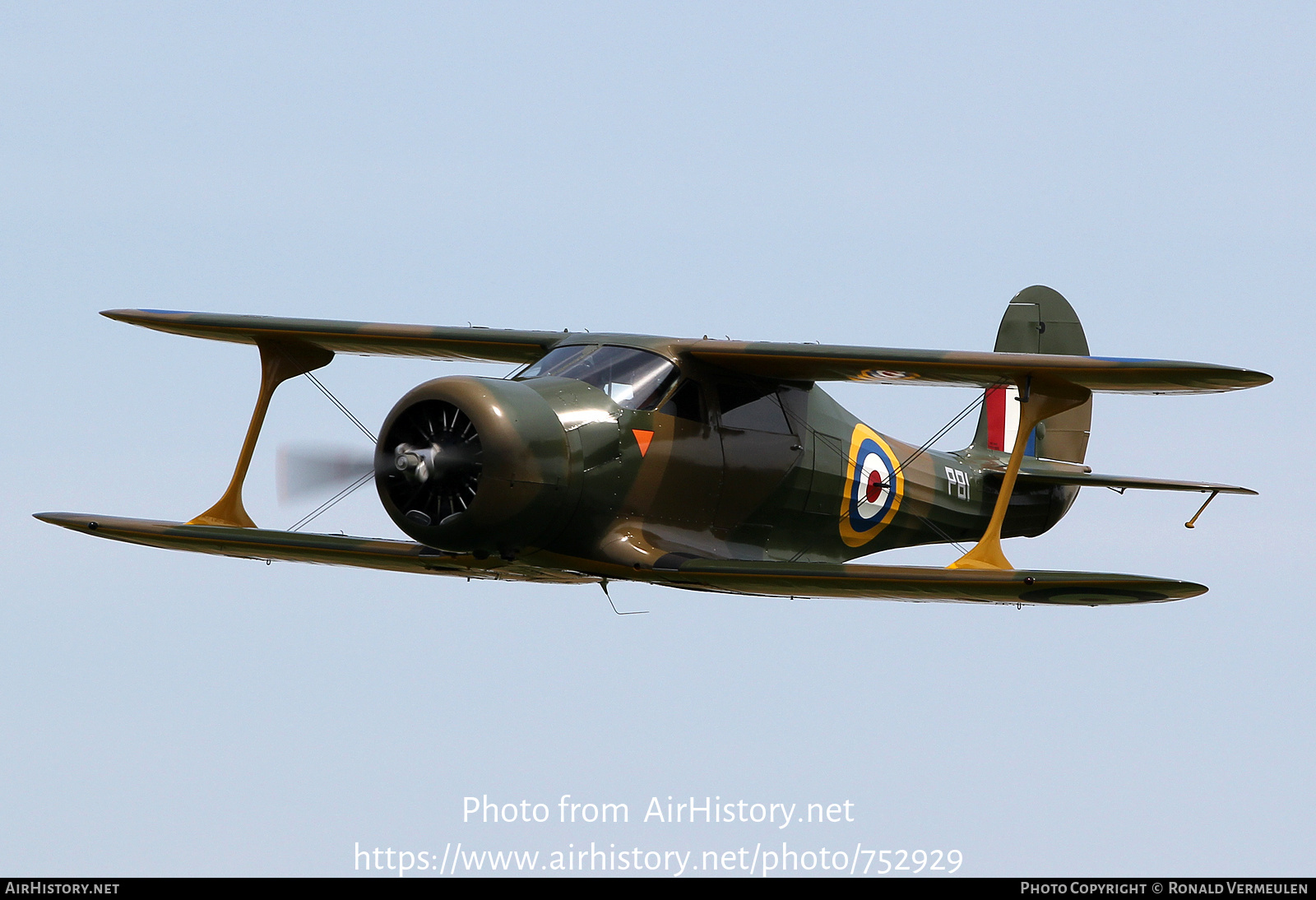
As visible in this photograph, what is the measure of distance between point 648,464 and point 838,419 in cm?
269

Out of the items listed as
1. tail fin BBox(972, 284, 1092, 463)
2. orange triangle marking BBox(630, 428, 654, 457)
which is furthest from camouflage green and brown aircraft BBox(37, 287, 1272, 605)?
tail fin BBox(972, 284, 1092, 463)

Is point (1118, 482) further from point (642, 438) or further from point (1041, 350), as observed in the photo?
point (642, 438)

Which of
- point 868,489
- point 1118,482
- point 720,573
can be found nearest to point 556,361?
point 720,573

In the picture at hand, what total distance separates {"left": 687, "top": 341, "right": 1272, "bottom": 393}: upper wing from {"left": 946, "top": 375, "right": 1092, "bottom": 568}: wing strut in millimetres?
115

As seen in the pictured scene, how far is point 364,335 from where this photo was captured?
16344 millimetres

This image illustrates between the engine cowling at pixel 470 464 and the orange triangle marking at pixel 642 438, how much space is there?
0.82 m

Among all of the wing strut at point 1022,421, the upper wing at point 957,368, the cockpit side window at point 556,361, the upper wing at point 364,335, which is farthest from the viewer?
the upper wing at point 364,335

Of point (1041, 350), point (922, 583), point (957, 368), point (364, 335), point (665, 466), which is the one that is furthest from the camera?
point (1041, 350)

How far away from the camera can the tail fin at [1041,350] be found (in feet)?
64.4

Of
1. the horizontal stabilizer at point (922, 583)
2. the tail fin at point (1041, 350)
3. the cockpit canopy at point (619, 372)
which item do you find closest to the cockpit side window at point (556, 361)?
the cockpit canopy at point (619, 372)

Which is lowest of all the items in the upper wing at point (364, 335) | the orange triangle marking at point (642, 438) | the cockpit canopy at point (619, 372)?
the orange triangle marking at point (642, 438)

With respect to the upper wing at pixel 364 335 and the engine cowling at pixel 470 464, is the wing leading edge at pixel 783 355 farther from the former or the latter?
the engine cowling at pixel 470 464

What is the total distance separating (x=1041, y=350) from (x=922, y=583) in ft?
24.0

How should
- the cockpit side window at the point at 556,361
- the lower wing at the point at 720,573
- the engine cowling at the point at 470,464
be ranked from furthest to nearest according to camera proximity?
the cockpit side window at the point at 556,361 → the engine cowling at the point at 470,464 → the lower wing at the point at 720,573
